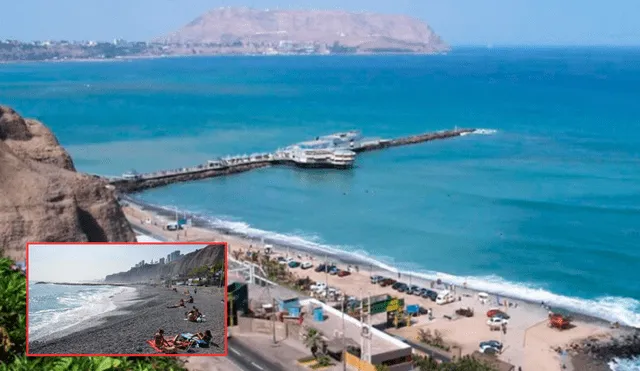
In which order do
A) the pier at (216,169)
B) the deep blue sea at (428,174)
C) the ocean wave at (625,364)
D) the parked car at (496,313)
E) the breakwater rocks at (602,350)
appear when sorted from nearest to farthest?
1. the ocean wave at (625,364)
2. the breakwater rocks at (602,350)
3. the parked car at (496,313)
4. the deep blue sea at (428,174)
5. the pier at (216,169)

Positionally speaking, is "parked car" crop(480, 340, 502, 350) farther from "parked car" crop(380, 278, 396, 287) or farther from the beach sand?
"parked car" crop(380, 278, 396, 287)

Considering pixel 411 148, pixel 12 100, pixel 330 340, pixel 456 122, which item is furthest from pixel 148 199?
Answer: pixel 12 100

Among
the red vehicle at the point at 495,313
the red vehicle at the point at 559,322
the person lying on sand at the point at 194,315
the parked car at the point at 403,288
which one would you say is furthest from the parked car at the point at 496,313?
the person lying on sand at the point at 194,315

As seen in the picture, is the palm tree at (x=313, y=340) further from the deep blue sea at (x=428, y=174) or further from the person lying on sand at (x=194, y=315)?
the deep blue sea at (x=428, y=174)

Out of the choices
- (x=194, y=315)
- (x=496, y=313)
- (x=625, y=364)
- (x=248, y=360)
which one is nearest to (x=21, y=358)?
(x=194, y=315)

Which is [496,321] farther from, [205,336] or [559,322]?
[205,336]

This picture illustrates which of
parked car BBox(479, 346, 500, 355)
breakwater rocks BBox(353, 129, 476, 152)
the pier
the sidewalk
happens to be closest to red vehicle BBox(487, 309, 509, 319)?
parked car BBox(479, 346, 500, 355)

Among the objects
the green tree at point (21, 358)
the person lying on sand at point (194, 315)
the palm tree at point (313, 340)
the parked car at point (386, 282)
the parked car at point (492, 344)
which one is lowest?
Answer: the parked car at point (386, 282)
